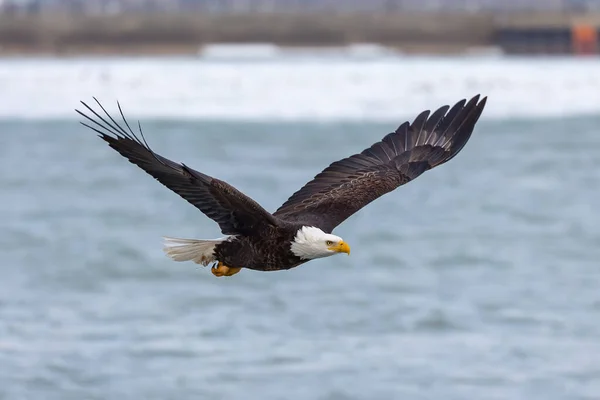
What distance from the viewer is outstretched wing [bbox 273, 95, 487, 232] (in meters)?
6.22

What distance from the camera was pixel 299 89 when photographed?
75.4 ft

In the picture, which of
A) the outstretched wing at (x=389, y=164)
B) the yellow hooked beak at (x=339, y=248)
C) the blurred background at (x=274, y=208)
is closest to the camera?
the yellow hooked beak at (x=339, y=248)

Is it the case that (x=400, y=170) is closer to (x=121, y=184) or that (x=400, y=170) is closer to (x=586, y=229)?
(x=586, y=229)

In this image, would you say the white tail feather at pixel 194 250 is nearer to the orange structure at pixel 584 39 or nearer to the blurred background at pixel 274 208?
the blurred background at pixel 274 208

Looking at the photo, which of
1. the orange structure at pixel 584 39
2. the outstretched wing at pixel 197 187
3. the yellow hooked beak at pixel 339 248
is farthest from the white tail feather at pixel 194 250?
the orange structure at pixel 584 39

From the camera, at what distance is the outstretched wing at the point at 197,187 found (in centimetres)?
512

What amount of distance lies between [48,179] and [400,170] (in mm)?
9724

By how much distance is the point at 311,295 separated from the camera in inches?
390

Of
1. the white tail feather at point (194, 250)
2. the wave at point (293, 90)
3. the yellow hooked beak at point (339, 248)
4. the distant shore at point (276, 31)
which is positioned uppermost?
the distant shore at point (276, 31)

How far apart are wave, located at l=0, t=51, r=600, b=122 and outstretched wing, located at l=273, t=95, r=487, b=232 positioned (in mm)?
14237

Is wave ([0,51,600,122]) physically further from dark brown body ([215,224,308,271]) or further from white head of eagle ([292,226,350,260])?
white head of eagle ([292,226,350,260])

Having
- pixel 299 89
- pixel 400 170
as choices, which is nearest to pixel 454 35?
pixel 299 89

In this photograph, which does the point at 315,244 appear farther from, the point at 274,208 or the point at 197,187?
the point at 274,208

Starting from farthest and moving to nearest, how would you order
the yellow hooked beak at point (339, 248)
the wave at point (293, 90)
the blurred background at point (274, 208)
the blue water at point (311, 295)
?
the wave at point (293, 90) < the blurred background at point (274, 208) < the blue water at point (311, 295) < the yellow hooked beak at point (339, 248)
